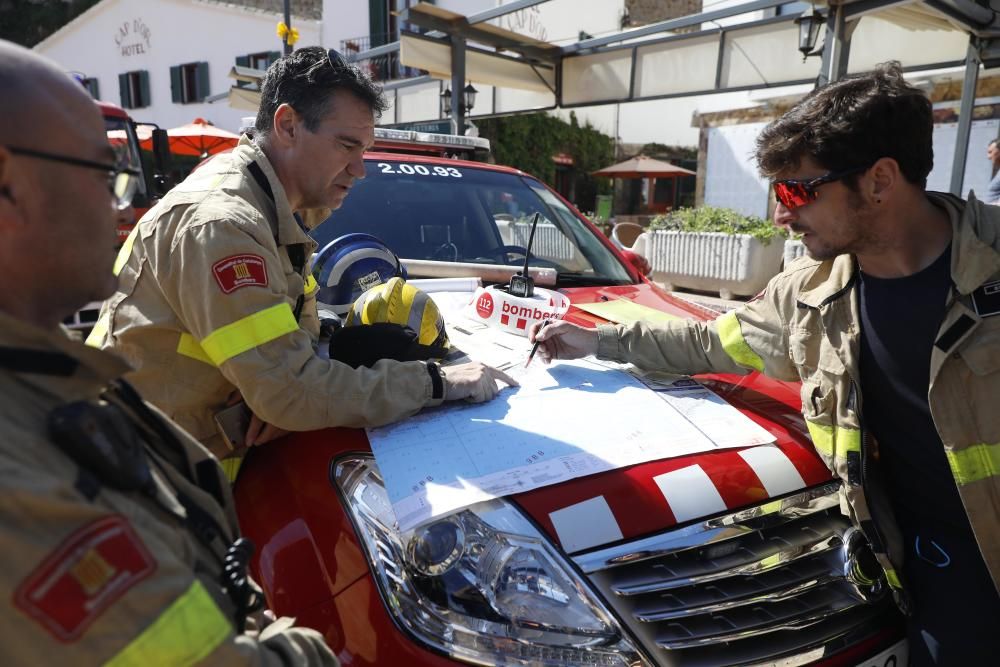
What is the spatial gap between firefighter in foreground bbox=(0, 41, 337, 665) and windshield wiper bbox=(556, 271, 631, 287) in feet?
6.96

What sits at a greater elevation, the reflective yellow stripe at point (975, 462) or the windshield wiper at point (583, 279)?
the windshield wiper at point (583, 279)

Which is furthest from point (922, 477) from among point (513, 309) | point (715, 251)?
point (715, 251)

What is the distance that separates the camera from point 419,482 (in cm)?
140

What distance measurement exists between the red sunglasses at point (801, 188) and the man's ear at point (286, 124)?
1.32 metres

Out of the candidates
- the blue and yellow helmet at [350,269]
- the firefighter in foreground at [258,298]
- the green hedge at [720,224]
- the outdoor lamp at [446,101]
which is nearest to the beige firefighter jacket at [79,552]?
the firefighter in foreground at [258,298]

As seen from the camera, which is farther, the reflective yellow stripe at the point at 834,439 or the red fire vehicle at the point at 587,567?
the reflective yellow stripe at the point at 834,439

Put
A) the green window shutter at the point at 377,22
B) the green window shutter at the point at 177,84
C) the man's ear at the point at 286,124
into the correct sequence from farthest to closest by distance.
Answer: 1. the green window shutter at the point at 177,84
2. the green window shutter at the point at 377,22
3. the man's ear at the point at 286,124

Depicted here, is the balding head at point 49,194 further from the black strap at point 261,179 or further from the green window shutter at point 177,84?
the green window shutter at point 177,84

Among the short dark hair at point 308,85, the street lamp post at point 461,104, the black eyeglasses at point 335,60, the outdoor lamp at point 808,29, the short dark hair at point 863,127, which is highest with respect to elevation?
the outdoor lamp at point 808,29

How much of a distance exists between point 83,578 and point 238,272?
92cm

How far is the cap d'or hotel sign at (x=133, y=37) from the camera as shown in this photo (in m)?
25.6

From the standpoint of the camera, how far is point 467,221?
3.13m

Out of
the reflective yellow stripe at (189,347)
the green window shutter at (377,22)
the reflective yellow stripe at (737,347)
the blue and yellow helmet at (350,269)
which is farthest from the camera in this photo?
the green window shutter at (377,22)

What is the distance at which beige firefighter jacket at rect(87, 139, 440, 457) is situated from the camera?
1.50 metres
